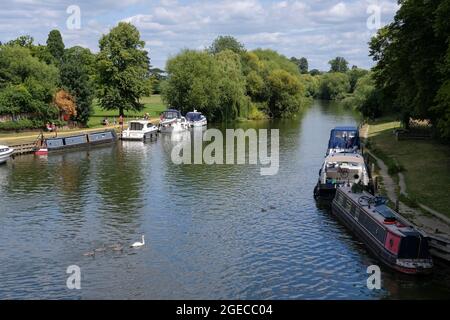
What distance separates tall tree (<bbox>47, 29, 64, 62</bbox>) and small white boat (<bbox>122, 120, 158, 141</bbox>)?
6548 cm

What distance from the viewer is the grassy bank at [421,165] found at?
3794 centimetres

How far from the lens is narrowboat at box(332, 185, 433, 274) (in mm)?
26562

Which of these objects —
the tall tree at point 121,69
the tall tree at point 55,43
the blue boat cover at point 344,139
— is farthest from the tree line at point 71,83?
the tall tree at point 55,43

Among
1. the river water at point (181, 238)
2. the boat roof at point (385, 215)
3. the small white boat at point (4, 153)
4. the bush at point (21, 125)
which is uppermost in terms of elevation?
the bush at point (21, 125)

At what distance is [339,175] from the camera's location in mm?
41781

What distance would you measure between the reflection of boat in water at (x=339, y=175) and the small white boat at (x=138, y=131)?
4315 centimetres

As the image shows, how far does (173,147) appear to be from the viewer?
246 ft

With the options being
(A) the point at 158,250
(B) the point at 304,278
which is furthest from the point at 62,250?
(B) the point at 304,278

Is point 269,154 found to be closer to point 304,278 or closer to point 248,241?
point 248,241

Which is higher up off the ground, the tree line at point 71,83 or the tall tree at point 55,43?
the tall tree at point 55,43

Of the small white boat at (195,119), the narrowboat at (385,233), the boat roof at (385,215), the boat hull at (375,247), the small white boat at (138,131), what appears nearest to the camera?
the boat hull at (375,247)

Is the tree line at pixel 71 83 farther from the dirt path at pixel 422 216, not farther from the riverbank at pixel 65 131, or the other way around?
the dirt path at pixel 422 216

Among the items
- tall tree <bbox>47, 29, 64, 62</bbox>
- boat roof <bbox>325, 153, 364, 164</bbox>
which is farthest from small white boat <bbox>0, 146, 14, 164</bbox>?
tall tree <bbox>47, 29, 64, 62</bbox>
